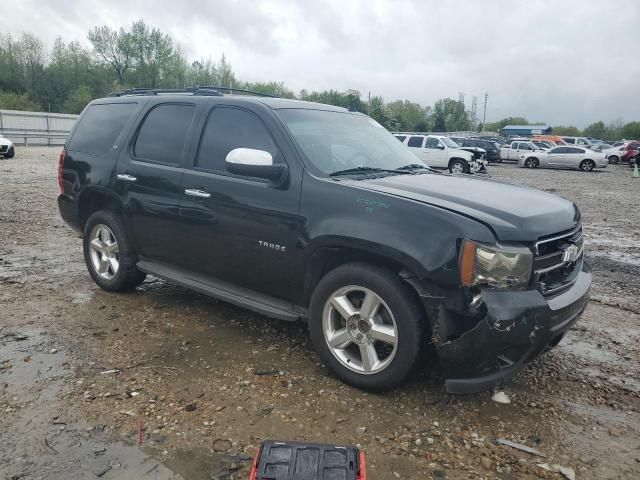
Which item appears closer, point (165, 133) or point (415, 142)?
point (165, 133)

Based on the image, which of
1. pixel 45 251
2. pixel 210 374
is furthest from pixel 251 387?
pixel 45 251

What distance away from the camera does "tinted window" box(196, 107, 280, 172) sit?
13.0 ft

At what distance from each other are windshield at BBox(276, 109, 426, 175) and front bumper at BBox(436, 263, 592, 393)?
4.92 feet

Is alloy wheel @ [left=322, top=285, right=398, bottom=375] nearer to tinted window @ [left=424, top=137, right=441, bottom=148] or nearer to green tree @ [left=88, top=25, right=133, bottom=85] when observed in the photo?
tinted window @ [left=424, top=137, right=441, bottom=148]

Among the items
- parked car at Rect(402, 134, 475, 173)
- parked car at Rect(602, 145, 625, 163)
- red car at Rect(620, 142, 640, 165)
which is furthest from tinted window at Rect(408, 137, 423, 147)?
parked car at Rect(602, 145, 625, 163)

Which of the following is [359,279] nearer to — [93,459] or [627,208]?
[93,459]

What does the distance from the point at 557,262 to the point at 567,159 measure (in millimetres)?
29915

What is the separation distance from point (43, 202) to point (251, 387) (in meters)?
9.08

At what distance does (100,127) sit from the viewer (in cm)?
523

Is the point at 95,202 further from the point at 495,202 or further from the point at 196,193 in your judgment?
the point at 495,202

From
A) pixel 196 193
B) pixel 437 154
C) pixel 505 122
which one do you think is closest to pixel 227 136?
pixel 196 193

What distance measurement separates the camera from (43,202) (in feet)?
35.1

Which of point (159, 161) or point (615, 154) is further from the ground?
point (615, 154)

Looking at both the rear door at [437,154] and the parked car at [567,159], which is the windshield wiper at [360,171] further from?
the parked car at [567,159]
